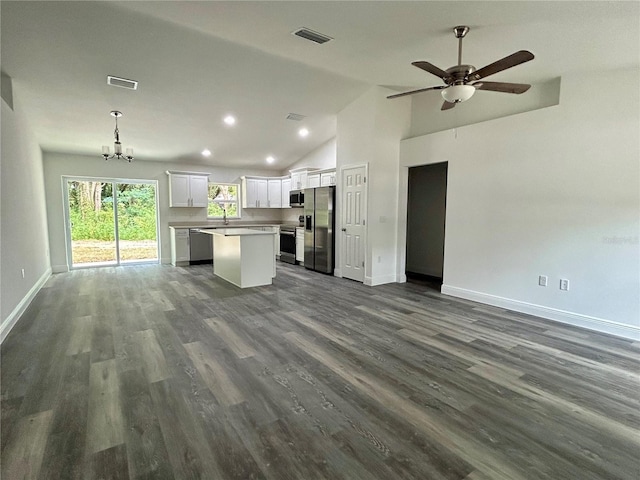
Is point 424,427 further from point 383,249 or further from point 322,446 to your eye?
point 383,249

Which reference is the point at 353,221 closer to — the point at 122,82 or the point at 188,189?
the point at 122,82

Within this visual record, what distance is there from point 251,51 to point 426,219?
4.35m

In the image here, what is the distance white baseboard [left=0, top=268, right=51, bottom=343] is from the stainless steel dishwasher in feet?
8.99

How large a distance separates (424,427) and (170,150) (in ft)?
23.7

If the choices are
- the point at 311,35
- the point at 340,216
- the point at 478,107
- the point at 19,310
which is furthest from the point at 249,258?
the point at 478,107

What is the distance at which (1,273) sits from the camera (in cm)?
331

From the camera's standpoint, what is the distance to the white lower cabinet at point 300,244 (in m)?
7.55

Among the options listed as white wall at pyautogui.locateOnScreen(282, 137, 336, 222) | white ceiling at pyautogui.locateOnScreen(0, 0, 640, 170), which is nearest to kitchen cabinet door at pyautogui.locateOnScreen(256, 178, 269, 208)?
white wall at pyautogui.locateOnScreen(282, 137, 336, 222)

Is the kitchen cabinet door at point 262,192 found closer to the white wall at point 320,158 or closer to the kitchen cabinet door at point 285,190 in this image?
the kitchen cabinet door at point 285,190

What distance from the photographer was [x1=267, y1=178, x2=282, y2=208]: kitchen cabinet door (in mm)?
9000

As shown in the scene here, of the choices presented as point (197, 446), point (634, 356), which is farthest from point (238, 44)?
point (634, 356)

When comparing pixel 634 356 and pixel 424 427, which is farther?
pixel 634 356

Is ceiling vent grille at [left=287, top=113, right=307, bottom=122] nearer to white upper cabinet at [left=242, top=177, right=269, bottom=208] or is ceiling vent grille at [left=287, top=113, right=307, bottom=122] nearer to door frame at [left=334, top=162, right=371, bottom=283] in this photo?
door frame at [left=334, top=162, right=371, bottom=283]

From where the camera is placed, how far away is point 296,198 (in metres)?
8.05
